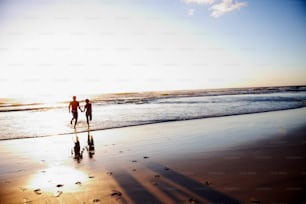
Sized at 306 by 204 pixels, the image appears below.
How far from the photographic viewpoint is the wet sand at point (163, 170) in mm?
5355

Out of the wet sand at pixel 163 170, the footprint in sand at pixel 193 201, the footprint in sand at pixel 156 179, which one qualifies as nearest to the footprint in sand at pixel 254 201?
the wet sand at pixel 163 170

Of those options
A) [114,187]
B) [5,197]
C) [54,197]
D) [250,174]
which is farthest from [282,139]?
[5,197]

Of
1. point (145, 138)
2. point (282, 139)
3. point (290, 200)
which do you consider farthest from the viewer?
point (145, 138)

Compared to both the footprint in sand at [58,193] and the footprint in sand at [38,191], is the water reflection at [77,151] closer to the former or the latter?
the footprint in sand at [38,191]

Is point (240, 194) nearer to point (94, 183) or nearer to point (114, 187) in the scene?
point (114, 187)

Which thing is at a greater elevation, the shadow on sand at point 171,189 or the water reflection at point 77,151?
the water reflection at point 77,151

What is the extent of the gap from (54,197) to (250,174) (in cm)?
446

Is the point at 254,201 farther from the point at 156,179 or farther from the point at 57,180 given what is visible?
the point at 57,180

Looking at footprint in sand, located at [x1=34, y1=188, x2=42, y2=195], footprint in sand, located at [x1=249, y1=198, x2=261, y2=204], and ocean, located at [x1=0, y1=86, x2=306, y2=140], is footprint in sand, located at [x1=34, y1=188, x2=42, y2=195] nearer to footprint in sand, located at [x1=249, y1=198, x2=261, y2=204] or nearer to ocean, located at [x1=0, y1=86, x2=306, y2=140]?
footprint in sand, located at [x1=249, y1=198, x2=261, y2=204]

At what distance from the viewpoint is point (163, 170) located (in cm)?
707

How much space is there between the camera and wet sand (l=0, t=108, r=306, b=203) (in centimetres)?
536

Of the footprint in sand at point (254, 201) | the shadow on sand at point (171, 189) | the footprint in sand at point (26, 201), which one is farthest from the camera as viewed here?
the footprint in sand at point (26, 201)

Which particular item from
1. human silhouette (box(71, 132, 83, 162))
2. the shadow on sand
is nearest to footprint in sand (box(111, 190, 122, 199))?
the shadow on sand

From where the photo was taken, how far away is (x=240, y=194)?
521cm
